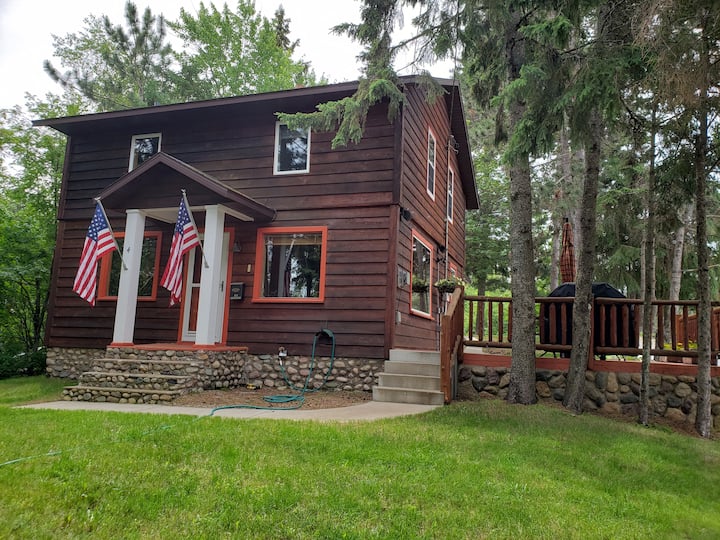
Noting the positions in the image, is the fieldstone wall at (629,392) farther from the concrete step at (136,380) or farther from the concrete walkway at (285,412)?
the concrete step at (136,380)

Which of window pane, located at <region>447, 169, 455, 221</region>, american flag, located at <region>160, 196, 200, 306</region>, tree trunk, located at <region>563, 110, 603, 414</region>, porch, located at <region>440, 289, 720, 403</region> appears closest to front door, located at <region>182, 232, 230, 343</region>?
american flag, located at <region>160, 196, 200, 306</region>

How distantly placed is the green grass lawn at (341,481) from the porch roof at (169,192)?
13.4 ft

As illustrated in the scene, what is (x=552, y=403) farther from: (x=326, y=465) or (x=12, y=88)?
(x=12, y=88)

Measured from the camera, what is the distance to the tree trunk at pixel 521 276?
259 inches

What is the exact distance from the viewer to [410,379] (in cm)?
736

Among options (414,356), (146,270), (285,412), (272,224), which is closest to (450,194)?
(272,224)

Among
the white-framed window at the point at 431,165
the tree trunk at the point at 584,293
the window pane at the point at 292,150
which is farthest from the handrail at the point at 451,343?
the white-framed window at the point at 431,165

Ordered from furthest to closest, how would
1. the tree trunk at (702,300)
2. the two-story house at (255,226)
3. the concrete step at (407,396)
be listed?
the two-story house at (255,226) → the concrete step at (407,396) → the tree trunk at (702,300)

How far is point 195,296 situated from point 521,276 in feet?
19.4

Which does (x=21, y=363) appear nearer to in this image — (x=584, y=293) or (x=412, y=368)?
(x=412, y=368)

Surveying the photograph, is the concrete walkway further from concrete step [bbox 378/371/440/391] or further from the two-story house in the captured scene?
the two-story house

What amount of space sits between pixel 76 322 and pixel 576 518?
9.81 m

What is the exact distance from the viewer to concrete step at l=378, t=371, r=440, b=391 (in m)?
7.21

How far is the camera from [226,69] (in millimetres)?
22516
